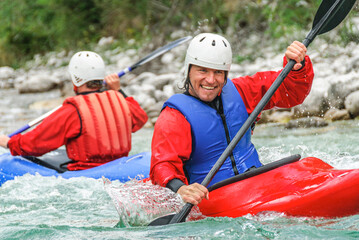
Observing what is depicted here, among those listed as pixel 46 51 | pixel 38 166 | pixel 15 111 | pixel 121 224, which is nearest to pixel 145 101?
pixel 15 111

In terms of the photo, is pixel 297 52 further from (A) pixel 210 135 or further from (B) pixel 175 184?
(B) pixel 175 184

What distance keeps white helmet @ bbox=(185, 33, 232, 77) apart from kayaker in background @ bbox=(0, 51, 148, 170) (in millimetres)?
1837

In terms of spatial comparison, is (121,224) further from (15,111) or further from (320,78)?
(15,111)

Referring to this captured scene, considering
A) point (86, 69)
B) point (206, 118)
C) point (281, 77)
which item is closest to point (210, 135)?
point (206, 118)

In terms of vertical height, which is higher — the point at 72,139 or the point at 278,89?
the point at 278,89

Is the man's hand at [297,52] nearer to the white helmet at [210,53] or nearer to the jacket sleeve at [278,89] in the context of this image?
the jacket sleeve at [278,89]

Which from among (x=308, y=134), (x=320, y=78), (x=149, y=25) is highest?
(x=149, y=25)

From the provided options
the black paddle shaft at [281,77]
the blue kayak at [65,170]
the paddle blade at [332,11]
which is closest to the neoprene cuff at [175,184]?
the black paddle shaft at [281,77]

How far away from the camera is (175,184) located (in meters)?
3.05

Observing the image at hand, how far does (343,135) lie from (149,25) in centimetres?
1062

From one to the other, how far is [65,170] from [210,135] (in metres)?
2.27

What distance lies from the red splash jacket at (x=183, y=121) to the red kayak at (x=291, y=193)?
0.28 metres

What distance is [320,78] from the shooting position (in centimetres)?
848

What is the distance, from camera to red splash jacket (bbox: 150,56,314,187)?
3.14 metres
